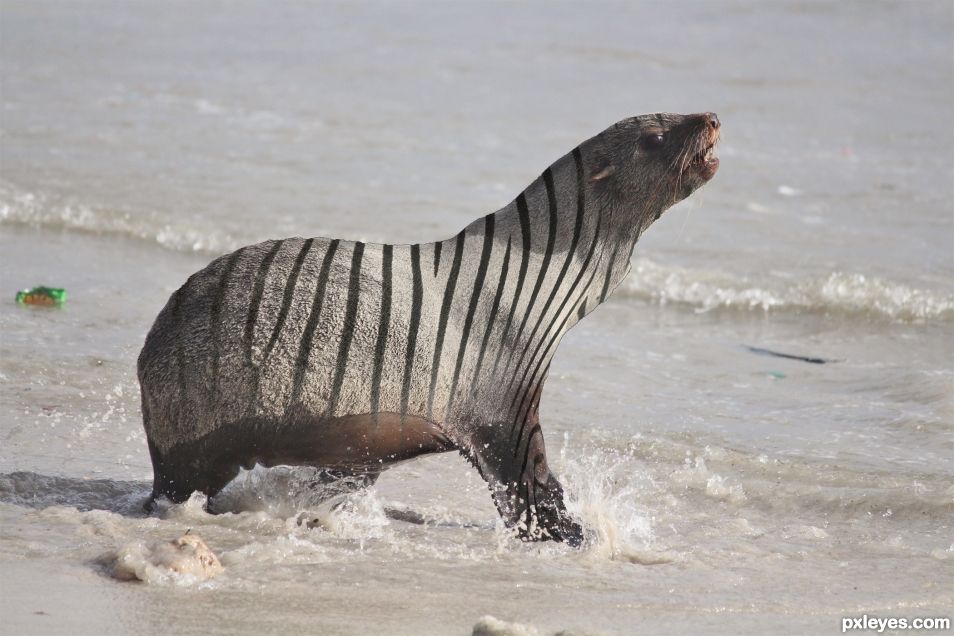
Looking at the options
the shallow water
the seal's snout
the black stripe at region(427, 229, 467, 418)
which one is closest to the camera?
the shallow water

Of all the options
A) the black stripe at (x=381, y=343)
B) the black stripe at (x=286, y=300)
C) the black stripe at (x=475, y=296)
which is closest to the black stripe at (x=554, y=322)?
the black stripe at (x=475, y=296)

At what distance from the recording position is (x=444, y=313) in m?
5.71

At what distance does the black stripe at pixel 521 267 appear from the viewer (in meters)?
5.78

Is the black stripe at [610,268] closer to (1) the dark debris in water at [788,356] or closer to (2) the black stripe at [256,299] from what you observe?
(2) the black stripe at [256,299]

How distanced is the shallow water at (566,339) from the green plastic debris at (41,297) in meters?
0.11

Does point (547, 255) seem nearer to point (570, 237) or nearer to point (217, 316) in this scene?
point (570, 237)

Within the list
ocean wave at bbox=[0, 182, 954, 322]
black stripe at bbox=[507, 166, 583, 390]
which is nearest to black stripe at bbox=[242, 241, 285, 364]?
black stripe at bbox=[507, 166, 583, 390]

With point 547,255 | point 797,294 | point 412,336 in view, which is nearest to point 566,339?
point 797,294

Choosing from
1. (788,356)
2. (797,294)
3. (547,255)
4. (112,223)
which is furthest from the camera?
(112,223)

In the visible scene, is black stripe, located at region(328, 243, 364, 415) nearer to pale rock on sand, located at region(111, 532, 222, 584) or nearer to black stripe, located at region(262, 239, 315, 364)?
black stripe, located at region(262, 239, 315, 364)

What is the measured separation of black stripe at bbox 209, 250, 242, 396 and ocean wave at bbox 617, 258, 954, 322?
6.22 m

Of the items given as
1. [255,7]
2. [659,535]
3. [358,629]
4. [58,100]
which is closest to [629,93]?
[58,100]

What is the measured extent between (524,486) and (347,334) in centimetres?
100

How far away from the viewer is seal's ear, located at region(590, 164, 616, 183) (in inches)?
235
